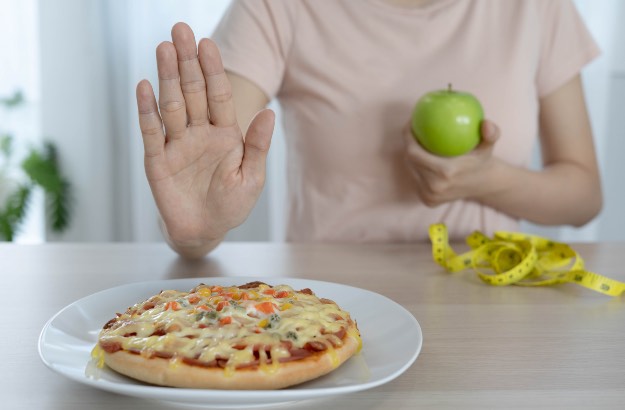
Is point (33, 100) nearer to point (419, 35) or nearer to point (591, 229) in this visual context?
point (419, 35)

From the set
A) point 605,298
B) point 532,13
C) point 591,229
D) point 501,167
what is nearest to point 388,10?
point 532,13

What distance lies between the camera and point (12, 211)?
3.24 meters

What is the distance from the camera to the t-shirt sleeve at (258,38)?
168cm

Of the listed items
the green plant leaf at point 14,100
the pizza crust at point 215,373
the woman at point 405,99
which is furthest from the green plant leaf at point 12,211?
the pizza crust at point 215,373

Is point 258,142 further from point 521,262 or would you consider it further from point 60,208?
point 60,208

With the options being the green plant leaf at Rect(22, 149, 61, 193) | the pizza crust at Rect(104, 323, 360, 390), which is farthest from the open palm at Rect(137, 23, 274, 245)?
the green plant leaf at Rect(22, 149, 61, 193)

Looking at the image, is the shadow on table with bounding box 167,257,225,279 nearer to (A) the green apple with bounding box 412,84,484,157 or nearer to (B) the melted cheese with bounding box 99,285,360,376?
(B) the melted cheese with bounding box 99,285,360,376

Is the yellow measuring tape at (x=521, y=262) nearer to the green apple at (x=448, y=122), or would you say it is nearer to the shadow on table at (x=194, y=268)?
the green apple at (x=448, y=122)

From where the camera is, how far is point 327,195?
181 cm

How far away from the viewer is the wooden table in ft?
2.48

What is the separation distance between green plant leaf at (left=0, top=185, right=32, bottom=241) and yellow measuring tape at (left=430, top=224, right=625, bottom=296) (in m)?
2.36

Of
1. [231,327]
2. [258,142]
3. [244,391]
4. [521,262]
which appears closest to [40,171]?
[258,142]

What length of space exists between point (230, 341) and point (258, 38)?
3.61 ft

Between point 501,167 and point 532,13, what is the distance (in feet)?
1.53
